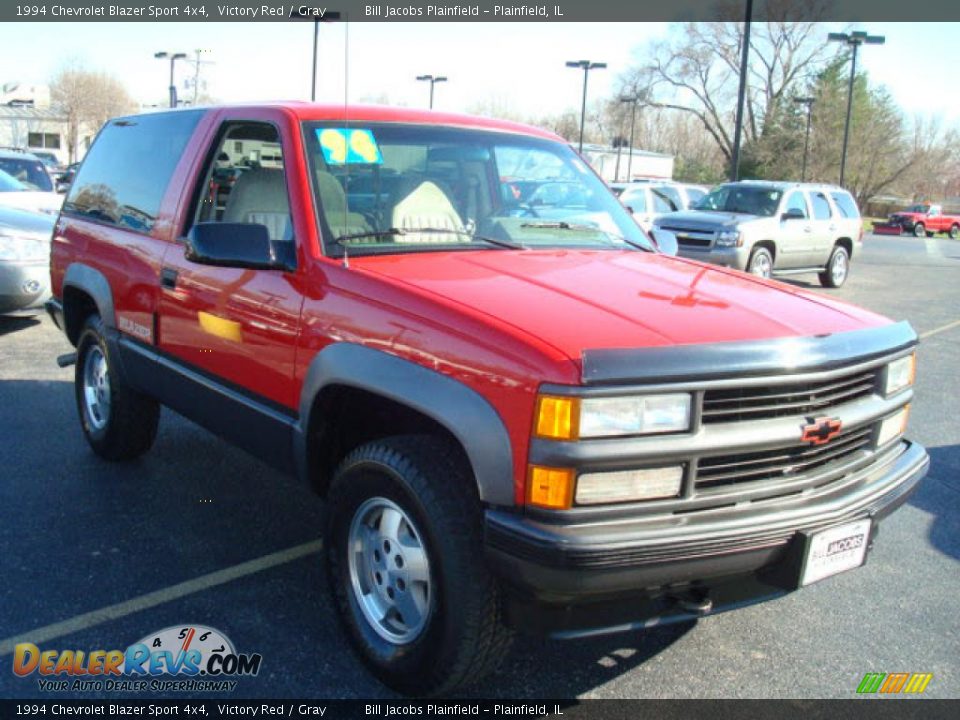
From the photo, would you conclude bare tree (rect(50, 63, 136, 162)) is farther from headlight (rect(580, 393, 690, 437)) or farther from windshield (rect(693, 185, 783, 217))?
headlight (rect(580, 393, 690, 437))

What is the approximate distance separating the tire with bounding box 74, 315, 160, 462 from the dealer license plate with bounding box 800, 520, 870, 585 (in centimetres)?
346

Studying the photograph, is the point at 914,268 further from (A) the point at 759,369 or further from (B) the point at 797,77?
(B) the point at 797,77

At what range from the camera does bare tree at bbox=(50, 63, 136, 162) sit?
62.1 meters

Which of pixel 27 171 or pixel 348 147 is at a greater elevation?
pixel 348 147

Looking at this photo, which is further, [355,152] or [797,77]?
[797,77]

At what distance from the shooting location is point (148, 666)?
3.10 meters

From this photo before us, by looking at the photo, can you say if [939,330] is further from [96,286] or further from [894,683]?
[96,286]

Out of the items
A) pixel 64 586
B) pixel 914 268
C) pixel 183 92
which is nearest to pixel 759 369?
pixel 64 586

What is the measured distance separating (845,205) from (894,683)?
15.8 meters

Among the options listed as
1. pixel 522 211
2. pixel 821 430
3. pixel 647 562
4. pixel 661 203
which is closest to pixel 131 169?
pixel 522 211

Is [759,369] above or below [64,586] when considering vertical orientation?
above

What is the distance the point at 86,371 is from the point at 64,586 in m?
2.00

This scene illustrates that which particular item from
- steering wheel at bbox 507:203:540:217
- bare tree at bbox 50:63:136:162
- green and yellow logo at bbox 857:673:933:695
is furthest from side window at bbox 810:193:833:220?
bare tree at bbox 50:63:136:162

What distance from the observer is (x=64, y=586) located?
359 centimetres
